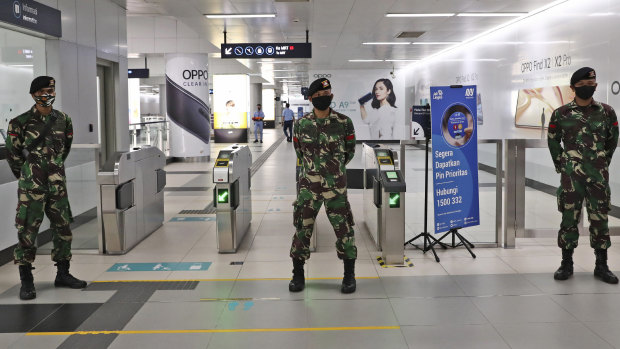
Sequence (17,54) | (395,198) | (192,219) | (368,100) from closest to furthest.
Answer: (395,198) < (17,54) < (192,219) < (368,100)

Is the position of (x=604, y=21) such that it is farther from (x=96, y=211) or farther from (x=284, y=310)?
(x=96, y=211)

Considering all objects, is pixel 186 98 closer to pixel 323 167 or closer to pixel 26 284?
pixel 26 284

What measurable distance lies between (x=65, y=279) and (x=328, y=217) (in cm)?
212

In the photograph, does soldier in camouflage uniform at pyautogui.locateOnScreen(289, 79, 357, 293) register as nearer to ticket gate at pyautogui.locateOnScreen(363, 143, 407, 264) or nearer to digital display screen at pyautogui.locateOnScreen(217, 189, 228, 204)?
ticket gate at pyautogui.locateOnScreen(363, 143, 407, 264)

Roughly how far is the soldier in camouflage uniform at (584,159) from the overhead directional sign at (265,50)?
6983 millimetres

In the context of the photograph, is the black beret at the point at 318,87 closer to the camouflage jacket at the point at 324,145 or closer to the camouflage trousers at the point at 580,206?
the camouflage jacket at the point at 324,145

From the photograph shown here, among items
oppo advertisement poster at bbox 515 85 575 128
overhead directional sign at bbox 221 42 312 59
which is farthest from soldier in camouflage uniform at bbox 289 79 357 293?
overhead directional sign at bbox 221 42 312 59

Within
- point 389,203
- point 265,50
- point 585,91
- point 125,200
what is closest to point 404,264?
point 389,203

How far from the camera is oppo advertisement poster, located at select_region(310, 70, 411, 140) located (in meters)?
22.9

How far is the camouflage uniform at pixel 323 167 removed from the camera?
169 inches

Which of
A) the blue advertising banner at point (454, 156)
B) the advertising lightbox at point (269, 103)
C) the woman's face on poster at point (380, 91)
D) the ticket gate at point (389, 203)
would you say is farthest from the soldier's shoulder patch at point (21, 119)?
the advertising lightbox at point (269, 103)

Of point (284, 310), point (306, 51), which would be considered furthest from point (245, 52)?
point (284, 310)

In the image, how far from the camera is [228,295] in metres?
4.41

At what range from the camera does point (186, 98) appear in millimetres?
14906
